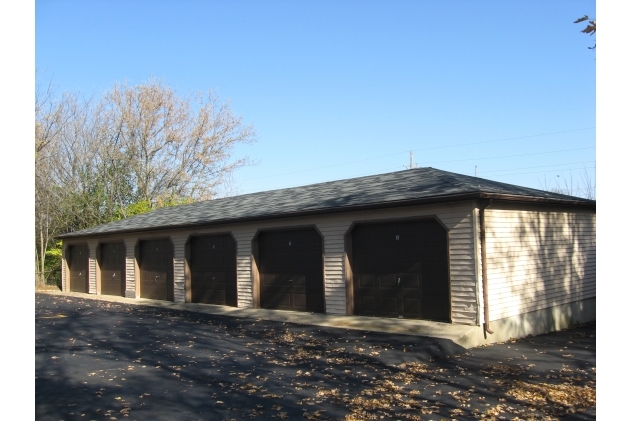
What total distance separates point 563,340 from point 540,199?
3.38 metres

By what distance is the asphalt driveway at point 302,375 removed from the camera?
690 centimetres

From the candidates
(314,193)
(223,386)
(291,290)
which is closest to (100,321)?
(291,290)

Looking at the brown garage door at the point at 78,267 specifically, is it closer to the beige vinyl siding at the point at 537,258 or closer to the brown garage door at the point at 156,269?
the brown garage door at the point at 156,269

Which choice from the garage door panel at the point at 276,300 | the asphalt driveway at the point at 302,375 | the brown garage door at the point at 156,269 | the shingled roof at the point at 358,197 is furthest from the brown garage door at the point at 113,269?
the asphalt driveway at the point at 302,375

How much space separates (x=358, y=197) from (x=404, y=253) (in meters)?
2.47

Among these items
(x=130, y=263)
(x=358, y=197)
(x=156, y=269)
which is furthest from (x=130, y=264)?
(x=358, y=197)

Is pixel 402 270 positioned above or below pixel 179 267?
above

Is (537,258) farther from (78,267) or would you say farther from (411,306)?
(78,267)

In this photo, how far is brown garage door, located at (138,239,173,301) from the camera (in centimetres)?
2159

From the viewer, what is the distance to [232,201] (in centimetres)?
2361

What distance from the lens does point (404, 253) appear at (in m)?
13.6

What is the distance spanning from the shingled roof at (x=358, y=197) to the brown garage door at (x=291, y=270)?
850mm

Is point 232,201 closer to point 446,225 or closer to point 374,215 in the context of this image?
point 374,215
